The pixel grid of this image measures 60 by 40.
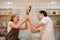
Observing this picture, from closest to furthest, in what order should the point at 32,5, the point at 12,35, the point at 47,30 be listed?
the point at 47,30, the point at 12,35, the point at 32,5

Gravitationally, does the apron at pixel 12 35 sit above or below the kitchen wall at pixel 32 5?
below

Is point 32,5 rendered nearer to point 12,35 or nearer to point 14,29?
point 14,29

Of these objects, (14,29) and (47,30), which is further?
(14,29)

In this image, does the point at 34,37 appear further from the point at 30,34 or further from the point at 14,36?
the point at 14,36

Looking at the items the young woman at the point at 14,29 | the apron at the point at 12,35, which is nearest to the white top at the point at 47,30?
the young woman at the point at 14,29

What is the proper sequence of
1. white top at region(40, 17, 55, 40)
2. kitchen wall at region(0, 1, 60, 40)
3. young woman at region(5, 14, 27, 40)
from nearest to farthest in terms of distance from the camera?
white top at region(40, 17, 55, 40) < young woman at region(5, 14, 27, 40) < kitchen wall at region(0, 1, 60, 40)

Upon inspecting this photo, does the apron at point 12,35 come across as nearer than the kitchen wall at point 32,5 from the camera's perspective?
Yes

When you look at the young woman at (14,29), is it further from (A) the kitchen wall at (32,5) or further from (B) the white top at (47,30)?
(B) the white top at (47,30)

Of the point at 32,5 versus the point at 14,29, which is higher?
the point at 32,5

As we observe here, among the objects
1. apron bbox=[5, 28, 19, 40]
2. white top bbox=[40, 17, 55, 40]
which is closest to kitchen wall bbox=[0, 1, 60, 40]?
apron bbox=[5, 28, 19, 40]

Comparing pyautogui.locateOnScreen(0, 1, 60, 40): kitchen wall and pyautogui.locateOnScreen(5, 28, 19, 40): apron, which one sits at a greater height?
pyautogui.locateOnScreen(0, 1, 60, 40): kitchen wall

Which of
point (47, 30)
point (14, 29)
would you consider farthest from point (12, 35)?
point (47, 30)

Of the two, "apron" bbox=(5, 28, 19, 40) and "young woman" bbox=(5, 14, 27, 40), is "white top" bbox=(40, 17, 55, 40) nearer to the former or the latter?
"young woman" bbox=(5, 14, 27, 40)

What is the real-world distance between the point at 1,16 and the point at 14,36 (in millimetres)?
664
